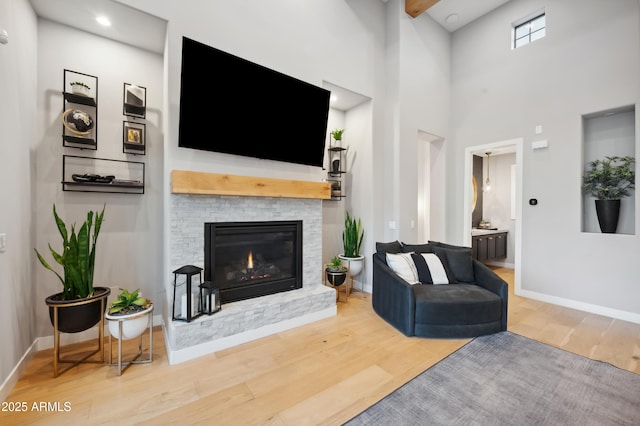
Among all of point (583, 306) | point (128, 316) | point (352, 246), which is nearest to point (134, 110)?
point (128, 316)

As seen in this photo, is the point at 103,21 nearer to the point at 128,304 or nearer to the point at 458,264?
the point at 128,304

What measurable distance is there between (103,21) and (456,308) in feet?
14.3

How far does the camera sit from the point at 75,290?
7.15 feet

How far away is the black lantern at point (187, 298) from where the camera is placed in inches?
93.7

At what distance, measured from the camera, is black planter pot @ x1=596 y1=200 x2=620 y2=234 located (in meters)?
3.38

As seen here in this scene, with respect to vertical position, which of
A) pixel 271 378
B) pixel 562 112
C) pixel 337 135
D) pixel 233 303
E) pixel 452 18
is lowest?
pixel 271 378

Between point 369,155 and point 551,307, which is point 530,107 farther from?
point 551,307

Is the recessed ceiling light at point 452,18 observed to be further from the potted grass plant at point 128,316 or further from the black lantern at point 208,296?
the potted grass plant at point 128,316

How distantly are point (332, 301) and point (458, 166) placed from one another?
11.4ft

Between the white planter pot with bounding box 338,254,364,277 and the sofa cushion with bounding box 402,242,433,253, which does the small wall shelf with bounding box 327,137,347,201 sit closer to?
the white planter pot with bounding box 338,254,364,277

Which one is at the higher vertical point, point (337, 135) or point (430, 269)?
point (337, 135)

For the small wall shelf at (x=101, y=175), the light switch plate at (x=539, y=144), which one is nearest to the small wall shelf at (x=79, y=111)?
the small wall shelf at (x=101, y=175)

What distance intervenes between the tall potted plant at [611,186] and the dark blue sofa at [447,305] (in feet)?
5.96

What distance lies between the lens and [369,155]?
13.9 ft
